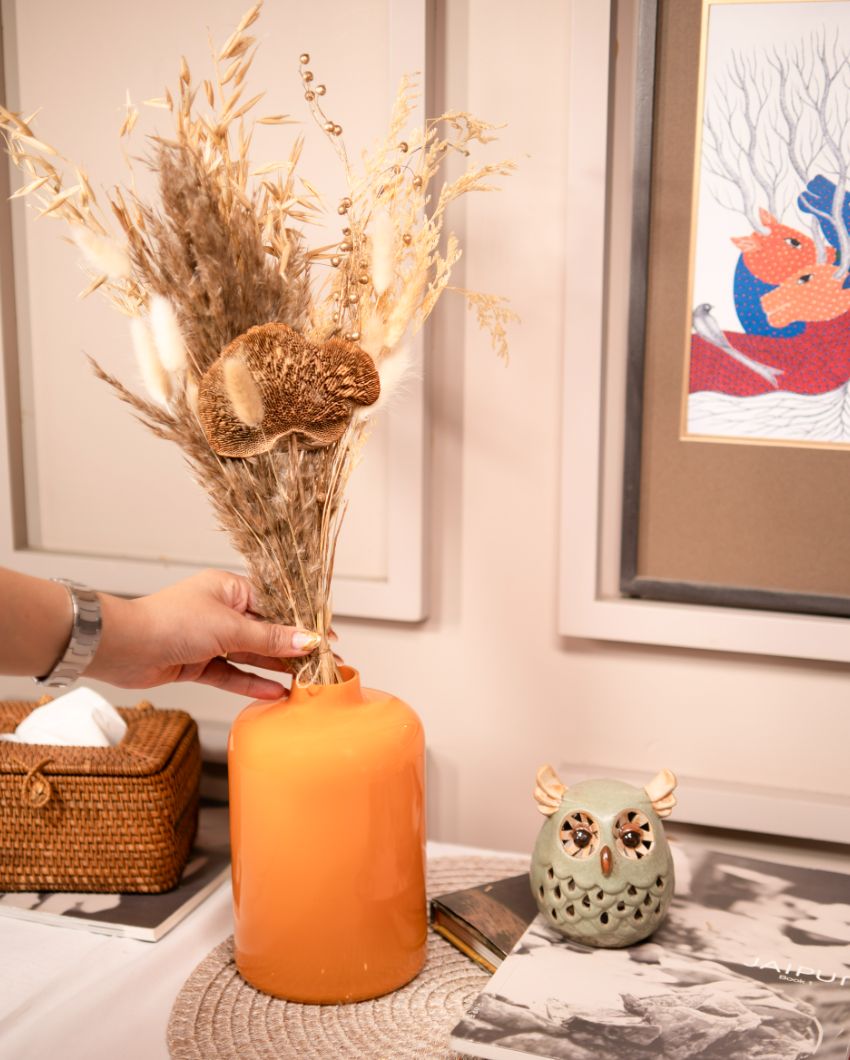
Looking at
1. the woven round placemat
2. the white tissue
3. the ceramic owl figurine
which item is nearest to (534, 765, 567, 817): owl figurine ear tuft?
the ceramic owl figurine

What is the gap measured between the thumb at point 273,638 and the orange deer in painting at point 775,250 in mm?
498

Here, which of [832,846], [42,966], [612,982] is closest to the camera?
[612,982]

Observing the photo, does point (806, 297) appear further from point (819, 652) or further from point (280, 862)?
point (280, 862)

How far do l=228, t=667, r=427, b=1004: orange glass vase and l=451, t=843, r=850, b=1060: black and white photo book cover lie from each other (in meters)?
0.11

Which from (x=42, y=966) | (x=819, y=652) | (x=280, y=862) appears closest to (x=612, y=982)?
(x=280, y=862)

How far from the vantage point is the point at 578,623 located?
3.44 feet

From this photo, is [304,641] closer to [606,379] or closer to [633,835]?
[633,835]

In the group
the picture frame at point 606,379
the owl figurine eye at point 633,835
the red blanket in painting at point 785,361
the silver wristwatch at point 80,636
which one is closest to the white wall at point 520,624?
the picture frame at point 606,379

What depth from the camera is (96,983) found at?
0.88 meters

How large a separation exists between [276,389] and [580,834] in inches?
15.7

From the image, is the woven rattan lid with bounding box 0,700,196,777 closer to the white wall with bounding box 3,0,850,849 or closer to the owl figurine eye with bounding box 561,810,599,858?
the white wall with bounding box 3,0,850,849

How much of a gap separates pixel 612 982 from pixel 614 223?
0.64 meters

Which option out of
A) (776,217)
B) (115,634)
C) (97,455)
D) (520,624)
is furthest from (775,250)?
(97,455)

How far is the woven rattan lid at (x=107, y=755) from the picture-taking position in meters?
Answer: 0.98
